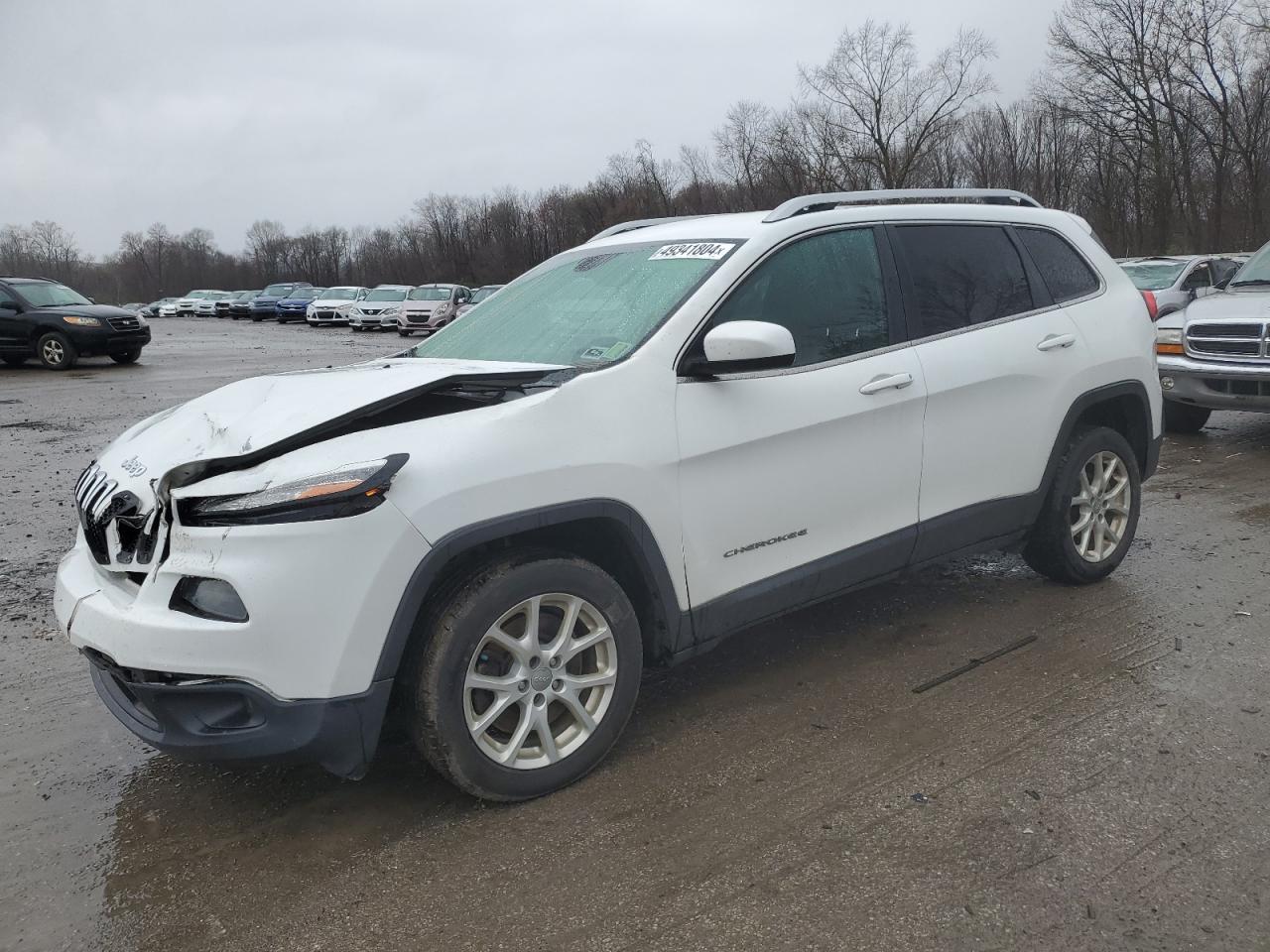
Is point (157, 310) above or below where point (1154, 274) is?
above

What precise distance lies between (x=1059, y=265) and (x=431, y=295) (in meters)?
30.4

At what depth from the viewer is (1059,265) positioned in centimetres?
478

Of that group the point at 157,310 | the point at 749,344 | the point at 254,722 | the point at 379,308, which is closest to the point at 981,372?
the point at 749,344

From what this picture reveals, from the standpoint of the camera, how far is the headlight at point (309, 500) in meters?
2.63

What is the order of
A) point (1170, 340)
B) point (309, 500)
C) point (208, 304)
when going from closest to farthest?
point (309, 500)
point (1170, 340)
point (208, 304)

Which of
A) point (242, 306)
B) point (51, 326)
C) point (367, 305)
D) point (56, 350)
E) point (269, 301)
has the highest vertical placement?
point (242, 306)

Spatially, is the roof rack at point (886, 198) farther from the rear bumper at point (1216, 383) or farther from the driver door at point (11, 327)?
the driver door at point (11, 327)

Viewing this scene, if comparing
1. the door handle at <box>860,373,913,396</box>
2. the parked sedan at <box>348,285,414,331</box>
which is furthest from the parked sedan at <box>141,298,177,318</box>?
the door handle at <box>860,373,913,396</box>

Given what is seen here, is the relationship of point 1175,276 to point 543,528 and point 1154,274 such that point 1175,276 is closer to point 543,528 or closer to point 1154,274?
point 1154,274

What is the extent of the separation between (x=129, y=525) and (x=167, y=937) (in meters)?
1.14

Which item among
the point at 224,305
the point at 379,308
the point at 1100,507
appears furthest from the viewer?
the point at 224,305

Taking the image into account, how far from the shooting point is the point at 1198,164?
152ft

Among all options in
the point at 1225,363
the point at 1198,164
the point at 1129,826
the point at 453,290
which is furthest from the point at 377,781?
the point at 1198,164

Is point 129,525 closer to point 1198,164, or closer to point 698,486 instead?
Answer: point 698,486
